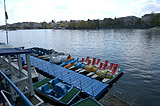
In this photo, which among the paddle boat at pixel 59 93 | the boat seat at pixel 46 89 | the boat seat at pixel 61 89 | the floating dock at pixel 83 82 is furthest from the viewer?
the floating dock at pixel 83 82

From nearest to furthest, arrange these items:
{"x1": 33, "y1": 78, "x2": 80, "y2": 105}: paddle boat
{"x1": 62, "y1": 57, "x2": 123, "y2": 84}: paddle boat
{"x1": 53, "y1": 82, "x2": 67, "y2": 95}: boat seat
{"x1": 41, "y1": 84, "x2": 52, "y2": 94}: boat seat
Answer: {"x1": 33, "y1": 78, "x2": 80, "y2": 105}: paddle boat, {"x1": 53, "y1": 82, "x2": 67, "y2": 95}: boat seat, {"x1": 41, "y1": 84, "x2": 52, "y2": 94}: boat seat, {"x1": 62, "y1": 57, "x2": 123, "y2": 84}: paddle boat

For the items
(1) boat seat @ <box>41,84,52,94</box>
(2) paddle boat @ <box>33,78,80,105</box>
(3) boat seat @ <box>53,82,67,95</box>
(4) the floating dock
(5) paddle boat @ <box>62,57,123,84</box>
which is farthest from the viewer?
(5) paddle boat @ <box>62,57,123,84</box>

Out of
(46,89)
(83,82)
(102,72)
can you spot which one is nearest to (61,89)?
(46,89)

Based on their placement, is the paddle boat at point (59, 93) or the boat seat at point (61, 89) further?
the boat seat at point (61, 89)

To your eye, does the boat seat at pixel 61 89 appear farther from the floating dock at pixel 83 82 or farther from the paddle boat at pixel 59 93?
the floating dock at pixel 83 82

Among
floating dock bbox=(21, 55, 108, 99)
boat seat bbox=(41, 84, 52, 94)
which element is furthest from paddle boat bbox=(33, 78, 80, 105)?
floating dock bbox=(21, 55, 108, 99)

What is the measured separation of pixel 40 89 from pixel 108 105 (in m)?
9.01

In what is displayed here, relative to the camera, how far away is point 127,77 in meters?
23.9

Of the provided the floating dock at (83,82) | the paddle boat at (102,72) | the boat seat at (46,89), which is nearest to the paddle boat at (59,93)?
the boat seat at (46,89)

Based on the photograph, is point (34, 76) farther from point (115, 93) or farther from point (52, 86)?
point (115, 93)

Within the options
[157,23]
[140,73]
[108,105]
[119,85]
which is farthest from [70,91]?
[157,23]

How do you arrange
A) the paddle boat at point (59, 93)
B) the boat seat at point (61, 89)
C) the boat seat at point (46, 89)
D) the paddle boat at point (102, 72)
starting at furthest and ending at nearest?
the paddle boat at point (102, 72) < the boat seat at point (46, 89) < the boat seat at point (61, 89) < the paddle boat at point (59, 93)

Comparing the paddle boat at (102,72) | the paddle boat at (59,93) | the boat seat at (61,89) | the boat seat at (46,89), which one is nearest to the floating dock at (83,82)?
the paddle boat at (59,93)

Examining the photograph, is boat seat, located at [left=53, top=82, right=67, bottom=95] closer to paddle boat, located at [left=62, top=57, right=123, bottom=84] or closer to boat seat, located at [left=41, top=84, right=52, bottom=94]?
boat seat, located at [left=41, top=84, right=52, bottom=94]
